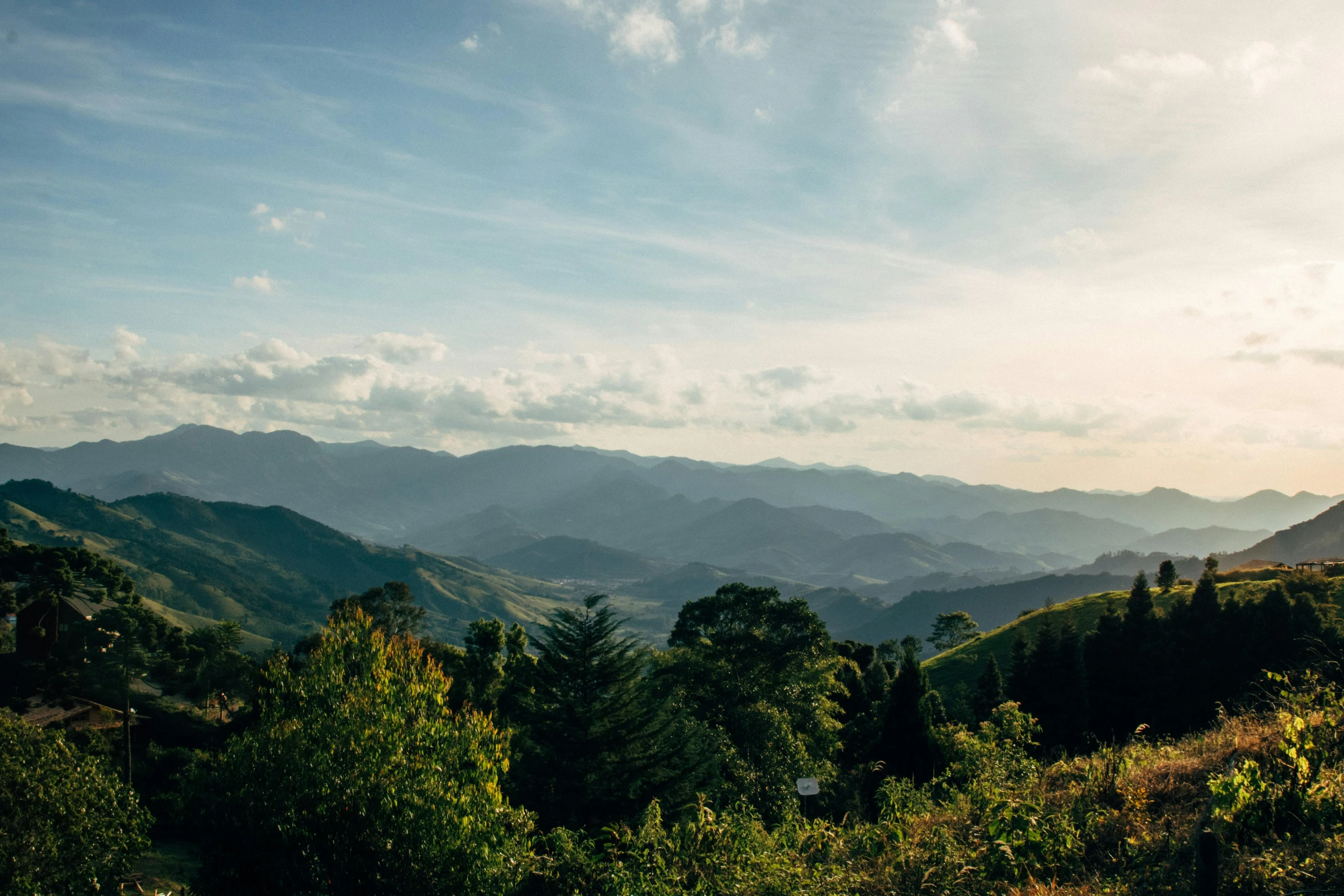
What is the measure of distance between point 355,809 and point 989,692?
5564cm

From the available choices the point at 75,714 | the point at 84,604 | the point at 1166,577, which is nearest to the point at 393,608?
the point at 75,714

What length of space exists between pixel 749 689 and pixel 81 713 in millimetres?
59387

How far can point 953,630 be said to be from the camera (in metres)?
134

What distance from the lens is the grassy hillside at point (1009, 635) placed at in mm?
80438

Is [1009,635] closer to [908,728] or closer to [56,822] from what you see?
[908,728]

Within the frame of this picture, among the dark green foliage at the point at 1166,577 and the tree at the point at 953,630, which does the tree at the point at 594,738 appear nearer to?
the dark green foliage at the point at 1166,577

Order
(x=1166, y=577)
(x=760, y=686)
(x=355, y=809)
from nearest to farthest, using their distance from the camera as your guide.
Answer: (x=355, y=809) → (x=760, y=686) → (x=1166, y=577)

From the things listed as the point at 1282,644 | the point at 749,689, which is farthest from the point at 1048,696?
the point at 749,689

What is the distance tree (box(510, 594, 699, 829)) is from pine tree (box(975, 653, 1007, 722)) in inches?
1415

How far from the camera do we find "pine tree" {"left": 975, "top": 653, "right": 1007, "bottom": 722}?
59062mm

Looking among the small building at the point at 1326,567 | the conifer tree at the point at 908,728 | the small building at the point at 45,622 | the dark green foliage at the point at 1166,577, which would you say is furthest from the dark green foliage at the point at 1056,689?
the small building at the point at 45,622

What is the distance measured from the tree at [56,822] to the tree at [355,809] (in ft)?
23.6

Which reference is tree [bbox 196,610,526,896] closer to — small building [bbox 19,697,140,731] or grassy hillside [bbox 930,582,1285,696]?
small building [bbox 19,697,140,731]

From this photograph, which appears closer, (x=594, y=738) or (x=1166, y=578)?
(x=594, y=738)
